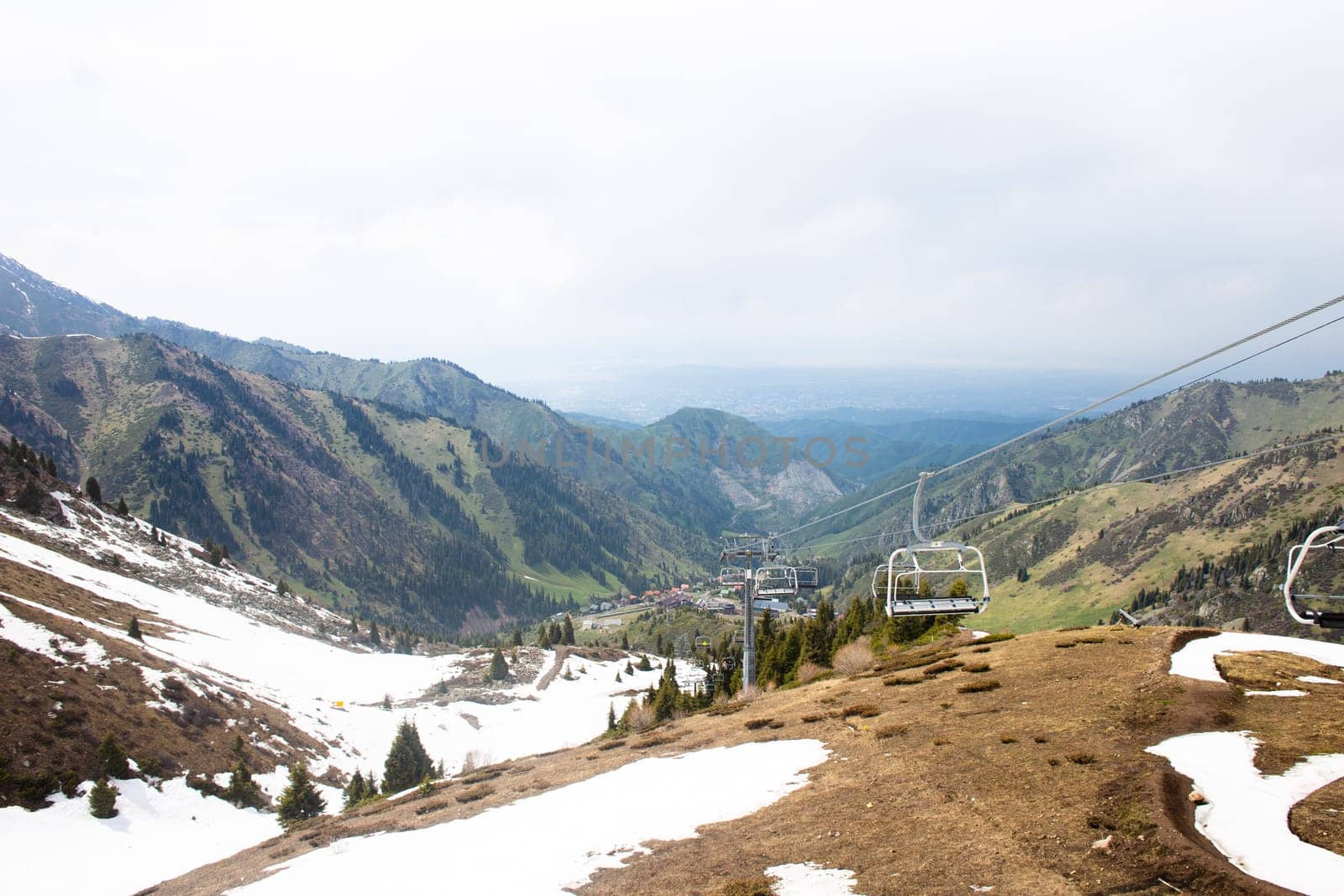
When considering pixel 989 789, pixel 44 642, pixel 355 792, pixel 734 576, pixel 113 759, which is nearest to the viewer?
pixel 989 789

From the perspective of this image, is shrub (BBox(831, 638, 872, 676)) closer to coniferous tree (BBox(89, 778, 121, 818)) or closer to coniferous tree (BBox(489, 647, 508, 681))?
coniferous tree (BBox(89, 778, 121, 818))

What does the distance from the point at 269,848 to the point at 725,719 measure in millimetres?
24855

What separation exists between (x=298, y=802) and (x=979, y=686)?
50.9 metres

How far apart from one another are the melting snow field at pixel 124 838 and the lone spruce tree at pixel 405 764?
379 inches

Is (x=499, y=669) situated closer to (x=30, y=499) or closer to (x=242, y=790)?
(x=242, y=790)

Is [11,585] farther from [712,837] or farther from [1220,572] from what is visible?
[1220,572]

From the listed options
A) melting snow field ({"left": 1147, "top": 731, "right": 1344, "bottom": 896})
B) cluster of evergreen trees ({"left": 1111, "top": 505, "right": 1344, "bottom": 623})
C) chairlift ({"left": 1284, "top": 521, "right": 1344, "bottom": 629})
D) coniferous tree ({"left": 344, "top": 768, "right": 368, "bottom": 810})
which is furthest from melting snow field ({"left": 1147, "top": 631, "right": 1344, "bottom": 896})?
cluster of evergreen trees ({"left": 1111, "top": 505, "right": 1344, "bottom": 623})

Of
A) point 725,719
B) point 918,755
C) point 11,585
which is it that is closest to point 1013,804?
point 918,755

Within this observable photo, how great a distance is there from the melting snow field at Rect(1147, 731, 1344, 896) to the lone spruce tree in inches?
2420

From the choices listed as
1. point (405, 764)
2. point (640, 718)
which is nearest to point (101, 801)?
point (405, 764)

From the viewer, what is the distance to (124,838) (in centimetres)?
4803

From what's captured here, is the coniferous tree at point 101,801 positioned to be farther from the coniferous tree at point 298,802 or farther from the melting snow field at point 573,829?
the melting snow field at point 573,829

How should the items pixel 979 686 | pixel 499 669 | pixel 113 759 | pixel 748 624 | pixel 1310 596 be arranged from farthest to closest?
pixel 499 669 < pixel 113 759 < pixel 748 624 < pixel 979 686 < pixel 1310 596

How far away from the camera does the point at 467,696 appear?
4464 inches
